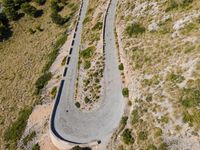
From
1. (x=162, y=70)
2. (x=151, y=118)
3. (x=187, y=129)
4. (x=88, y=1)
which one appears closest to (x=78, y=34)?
(x=88, y=1)

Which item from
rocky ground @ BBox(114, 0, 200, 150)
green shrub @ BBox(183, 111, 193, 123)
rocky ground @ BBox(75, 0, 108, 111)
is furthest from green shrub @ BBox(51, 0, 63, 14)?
green shrub @ BBox(183, 111, 193, 123)

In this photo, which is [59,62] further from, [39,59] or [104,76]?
[104,76]

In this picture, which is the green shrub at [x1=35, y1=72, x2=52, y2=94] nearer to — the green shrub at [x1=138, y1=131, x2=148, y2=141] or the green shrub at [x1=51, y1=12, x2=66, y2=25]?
the green shrub at [x1=51, y1=12, x2=66, y2=25]

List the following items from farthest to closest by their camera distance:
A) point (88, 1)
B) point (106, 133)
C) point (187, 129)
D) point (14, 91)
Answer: point (88, 1) < point (14, 91) < point (106, 133) < point (187, 129)

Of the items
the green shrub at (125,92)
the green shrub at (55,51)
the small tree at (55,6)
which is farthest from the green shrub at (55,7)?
the green shrub at (125,92)

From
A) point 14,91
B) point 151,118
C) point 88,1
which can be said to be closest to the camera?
point 151,118

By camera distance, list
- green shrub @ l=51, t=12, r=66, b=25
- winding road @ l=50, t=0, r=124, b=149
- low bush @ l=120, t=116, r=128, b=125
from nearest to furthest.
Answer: low bush @ l=120, t=116, r=128, b=125, winding road @ l=50, t=0, r=124, b=149, green shrub @ l=51, t=12, r=66, b=25
